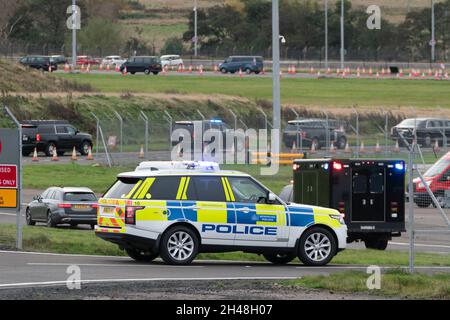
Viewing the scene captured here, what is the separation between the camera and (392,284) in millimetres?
18000

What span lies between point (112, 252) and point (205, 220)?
10.3 ft

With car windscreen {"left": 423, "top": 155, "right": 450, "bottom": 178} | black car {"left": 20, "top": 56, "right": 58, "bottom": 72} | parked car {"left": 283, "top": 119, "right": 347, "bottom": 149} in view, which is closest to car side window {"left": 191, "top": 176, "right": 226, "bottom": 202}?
car windscreen {"left": 423, "top": 155, "right": 450, "bottom": 178}

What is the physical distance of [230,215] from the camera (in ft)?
73.6

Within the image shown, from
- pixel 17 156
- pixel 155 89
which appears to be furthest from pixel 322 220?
pixel 155 89

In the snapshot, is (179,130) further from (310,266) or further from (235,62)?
(235,62)

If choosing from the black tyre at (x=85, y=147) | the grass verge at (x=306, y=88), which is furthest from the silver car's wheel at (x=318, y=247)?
the grass verge at (x=306, y=88)

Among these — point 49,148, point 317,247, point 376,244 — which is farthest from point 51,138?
point 317,247

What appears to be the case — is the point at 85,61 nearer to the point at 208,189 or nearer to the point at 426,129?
the point at 426,129

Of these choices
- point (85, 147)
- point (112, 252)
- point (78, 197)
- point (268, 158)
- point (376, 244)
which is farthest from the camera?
point (85, 147)

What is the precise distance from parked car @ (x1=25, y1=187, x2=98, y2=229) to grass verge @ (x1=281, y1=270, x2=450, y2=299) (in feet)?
49.8

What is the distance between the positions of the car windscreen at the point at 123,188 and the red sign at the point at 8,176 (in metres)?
2.74

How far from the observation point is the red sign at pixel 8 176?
24500mm

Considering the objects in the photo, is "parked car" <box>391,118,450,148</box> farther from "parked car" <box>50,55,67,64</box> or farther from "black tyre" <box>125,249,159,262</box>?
"black tyre" <box>125,249,159,262</box>

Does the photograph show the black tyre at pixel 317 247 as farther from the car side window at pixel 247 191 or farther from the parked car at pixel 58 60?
the parked car at pixel 58 60
